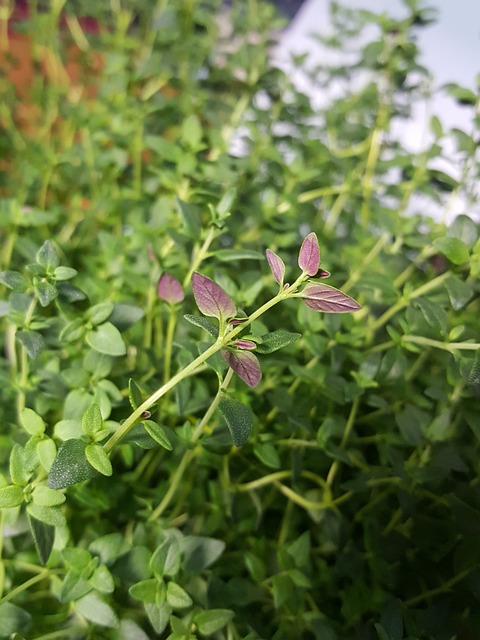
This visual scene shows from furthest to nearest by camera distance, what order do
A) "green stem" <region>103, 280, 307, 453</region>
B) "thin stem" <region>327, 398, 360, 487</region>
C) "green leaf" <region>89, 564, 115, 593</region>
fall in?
"thin stem" <region>327, 398, 360, 487</region>
"green leaf" <region>89, 564, 115, 593</region>
"green stem" <region>103, 280, 307, 453</region>

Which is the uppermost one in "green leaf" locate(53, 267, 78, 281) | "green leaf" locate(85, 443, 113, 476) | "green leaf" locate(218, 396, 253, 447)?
"green leaf" locate(53, 267, 78, 281)

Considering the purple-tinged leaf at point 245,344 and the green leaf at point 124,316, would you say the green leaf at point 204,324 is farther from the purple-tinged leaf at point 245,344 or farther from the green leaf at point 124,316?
the green leaf at point 124,316

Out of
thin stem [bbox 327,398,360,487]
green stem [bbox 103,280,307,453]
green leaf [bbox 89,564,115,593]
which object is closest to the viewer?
green stem [bbox 103,280,307,453]

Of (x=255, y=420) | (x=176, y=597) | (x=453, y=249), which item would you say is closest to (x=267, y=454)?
(x=255, y=420)

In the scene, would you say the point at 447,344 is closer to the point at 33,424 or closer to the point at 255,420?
the point at 255,420

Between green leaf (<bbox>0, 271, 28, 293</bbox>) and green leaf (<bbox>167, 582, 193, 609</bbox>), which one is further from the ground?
green leaf (<bbox>0, 271, 28, 293</bbox>)

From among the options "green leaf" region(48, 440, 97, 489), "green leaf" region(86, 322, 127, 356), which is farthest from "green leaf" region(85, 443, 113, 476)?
"green leaf" region(86, 322, 127, 356)

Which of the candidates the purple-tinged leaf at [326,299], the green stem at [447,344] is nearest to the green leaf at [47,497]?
the purple-tinged leaf at [326,299]

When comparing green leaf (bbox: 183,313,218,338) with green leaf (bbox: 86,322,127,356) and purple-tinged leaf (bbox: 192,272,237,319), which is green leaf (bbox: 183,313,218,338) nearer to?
purple-tinged leaf (bbox: 192,272,237,319)
